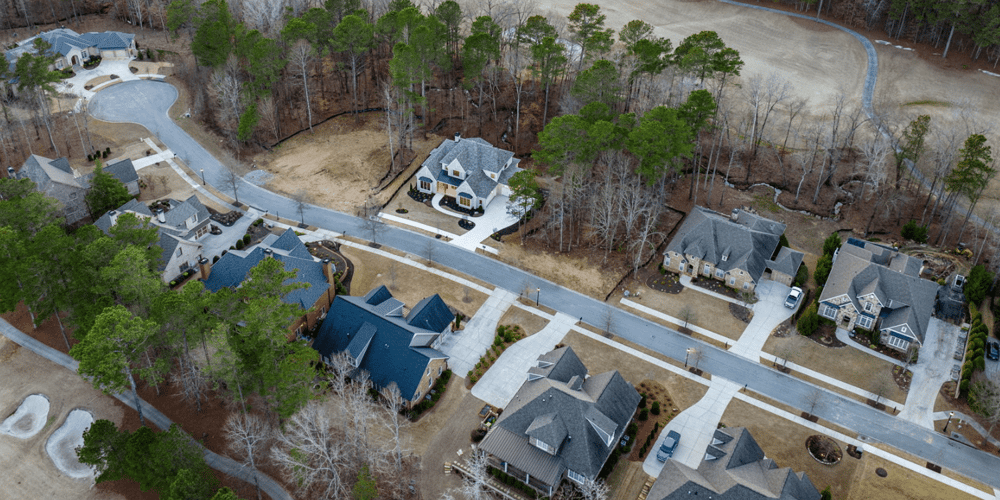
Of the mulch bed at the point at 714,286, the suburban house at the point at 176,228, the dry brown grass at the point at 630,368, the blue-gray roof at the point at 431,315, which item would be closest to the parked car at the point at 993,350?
the mulch bed at the point at 714,286

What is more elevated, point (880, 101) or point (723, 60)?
point (723, 60)

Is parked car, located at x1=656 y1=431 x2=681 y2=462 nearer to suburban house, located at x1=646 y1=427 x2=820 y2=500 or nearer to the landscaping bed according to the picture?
suburban house, located at x1=646 y1=427 x2=820 y2=500

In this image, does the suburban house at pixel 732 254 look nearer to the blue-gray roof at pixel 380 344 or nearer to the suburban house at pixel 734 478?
the suburban house at pixel 734 478

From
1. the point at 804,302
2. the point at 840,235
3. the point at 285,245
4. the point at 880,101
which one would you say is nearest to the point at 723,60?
the point at 840,235

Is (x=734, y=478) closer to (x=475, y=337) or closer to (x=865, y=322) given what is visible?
(x=475, y=337)

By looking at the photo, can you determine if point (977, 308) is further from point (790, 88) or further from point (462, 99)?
point (462, 99)

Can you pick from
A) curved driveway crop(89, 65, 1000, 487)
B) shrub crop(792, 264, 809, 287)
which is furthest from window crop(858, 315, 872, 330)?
curved driveway crop(89, 65, 1000, 487)
